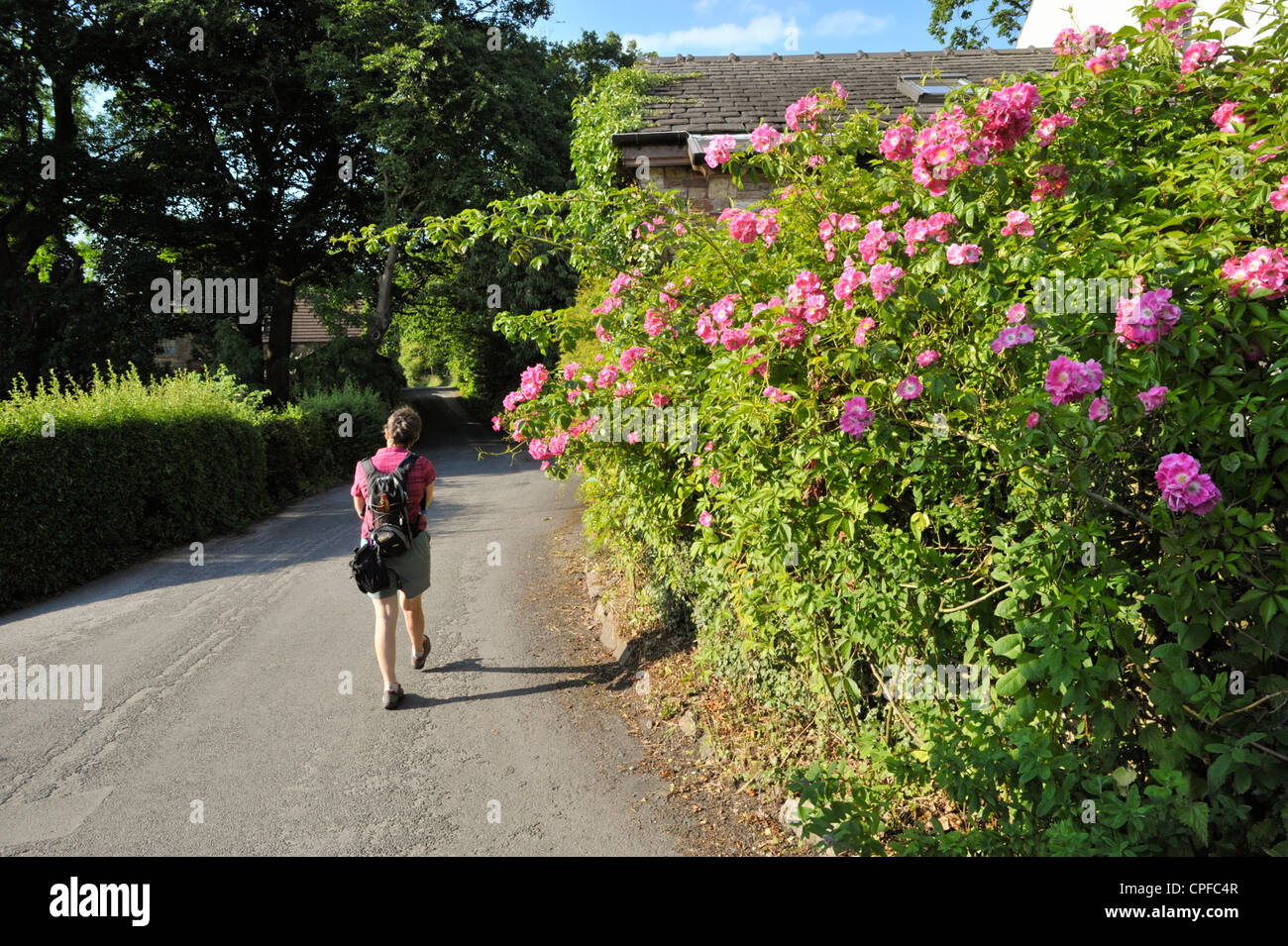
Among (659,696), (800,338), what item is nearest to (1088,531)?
(800,338)

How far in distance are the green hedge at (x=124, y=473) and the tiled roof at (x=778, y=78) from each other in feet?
25.4

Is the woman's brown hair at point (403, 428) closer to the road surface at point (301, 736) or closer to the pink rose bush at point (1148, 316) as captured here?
the road surface at point (301, 736)

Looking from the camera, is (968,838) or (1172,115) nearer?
(968,838)

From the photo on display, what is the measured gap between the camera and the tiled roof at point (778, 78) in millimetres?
10984

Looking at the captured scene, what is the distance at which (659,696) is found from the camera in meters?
5.57

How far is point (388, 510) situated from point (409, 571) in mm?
443

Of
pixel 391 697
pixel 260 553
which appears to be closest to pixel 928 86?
pixel 391 697

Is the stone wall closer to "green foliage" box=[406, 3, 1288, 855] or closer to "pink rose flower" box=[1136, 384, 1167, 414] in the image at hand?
"green foliage" box=[406, 3, 1288, 855]

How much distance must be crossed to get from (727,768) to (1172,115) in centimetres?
366

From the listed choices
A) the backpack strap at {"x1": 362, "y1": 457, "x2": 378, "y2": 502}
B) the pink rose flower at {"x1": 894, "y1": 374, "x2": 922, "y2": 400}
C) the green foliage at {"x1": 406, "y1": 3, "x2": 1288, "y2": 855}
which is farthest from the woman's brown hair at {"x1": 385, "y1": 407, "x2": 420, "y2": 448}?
the pink rose flower at {"x1": 894, "y1": 374, "x2": 922, "y2": 400}

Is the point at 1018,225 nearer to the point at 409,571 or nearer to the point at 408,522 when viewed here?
the point at 408,522

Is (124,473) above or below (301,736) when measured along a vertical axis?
above

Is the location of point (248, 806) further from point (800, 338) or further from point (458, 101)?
point (458, 101)

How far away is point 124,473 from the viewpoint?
1026 centimetres
